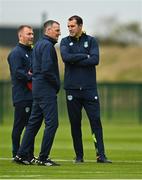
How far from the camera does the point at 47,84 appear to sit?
53.4ft

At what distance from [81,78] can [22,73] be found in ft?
3.10

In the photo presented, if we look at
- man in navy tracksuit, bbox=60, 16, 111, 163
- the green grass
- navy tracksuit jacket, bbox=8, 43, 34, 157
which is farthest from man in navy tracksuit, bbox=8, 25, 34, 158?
the green grass

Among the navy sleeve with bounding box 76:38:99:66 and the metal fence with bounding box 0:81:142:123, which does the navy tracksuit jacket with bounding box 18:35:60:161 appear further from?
the metal fence with bounding box 0:81:142:123

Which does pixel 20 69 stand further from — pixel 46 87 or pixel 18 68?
pixel 46 87

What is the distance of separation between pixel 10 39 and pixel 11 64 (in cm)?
3423

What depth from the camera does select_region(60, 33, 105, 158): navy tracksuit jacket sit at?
1684cm

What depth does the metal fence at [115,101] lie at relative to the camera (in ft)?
126

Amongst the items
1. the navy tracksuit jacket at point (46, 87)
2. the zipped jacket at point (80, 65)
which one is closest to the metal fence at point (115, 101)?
the zipped jacket at point (80, 65)

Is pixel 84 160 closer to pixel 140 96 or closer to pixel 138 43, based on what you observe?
pixel 140 96

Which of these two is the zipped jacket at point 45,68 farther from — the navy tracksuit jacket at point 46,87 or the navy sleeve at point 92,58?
the navy sleeve at point 92,58

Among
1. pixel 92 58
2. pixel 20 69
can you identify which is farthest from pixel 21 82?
pixel 92 58

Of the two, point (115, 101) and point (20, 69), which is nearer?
point (20, 69)

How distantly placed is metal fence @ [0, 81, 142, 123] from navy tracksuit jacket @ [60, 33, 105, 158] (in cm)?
2125

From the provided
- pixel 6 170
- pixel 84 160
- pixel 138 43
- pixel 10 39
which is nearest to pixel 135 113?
pixel 10 39
